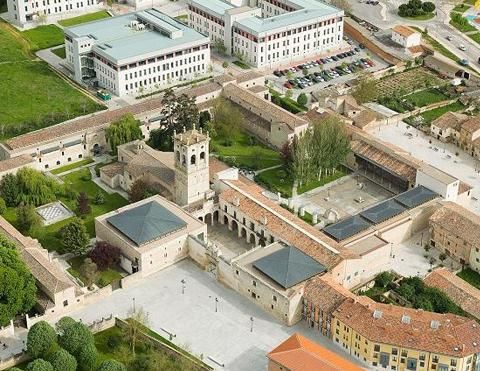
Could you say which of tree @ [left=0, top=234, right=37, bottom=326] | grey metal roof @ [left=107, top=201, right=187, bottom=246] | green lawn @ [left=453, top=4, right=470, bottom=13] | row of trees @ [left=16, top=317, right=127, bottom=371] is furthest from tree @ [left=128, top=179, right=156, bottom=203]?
green lawn @ [left=453, top=4, right=470, bottom=13]

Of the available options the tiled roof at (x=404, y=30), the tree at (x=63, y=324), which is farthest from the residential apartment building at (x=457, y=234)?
the tiled roof at (x=404, y=30)

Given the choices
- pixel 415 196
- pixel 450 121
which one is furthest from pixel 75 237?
pixel 450 121

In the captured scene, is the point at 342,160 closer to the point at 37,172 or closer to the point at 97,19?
the point at 37,172

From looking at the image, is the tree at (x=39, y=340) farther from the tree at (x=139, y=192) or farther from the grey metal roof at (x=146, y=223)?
the tree at (x=139, y=192)

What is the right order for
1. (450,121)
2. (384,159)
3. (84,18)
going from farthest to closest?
(84,18) → (450,121) → (384,159)

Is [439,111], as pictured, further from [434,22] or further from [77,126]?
[77,126]

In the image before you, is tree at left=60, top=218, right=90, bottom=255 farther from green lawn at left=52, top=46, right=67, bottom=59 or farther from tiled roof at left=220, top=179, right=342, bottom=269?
green lawn at left=52, top=46, right=67, bottom=59
